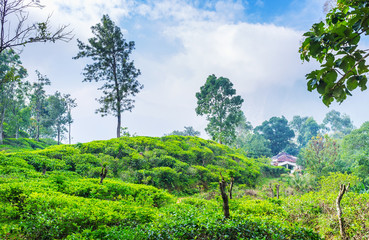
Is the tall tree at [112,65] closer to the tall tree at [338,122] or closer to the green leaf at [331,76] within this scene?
the green leaf at [331,76]

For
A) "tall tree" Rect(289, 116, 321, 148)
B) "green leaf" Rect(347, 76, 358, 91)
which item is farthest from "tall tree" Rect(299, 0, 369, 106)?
"tall tree" Rect(289, 116, 321, 148)

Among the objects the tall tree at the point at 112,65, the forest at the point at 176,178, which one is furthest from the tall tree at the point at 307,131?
the tall tree at the point at 112,65

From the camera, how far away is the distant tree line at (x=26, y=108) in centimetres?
2406

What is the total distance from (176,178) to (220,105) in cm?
1690

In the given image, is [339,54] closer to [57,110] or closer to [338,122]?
[57,110]

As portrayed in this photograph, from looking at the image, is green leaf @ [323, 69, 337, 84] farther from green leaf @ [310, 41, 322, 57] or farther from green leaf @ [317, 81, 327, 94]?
green leaf @ [310, 41, 322, 57]

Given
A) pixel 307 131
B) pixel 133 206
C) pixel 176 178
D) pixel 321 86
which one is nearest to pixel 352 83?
pixel 321 86

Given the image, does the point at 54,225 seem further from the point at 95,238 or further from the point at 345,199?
the point at 345,199

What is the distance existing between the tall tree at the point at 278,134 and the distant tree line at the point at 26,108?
39.5 metres

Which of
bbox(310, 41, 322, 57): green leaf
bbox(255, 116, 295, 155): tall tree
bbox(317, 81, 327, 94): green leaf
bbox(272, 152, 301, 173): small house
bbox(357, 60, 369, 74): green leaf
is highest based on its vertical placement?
bbox(255, 116, 295, 155): tall tree

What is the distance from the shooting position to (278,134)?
46656 millimetres

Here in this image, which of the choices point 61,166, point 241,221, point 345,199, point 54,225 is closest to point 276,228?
point 241,221

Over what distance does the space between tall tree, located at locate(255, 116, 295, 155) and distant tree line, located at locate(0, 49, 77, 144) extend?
130 feet

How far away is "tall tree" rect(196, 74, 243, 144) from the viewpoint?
2633cm
